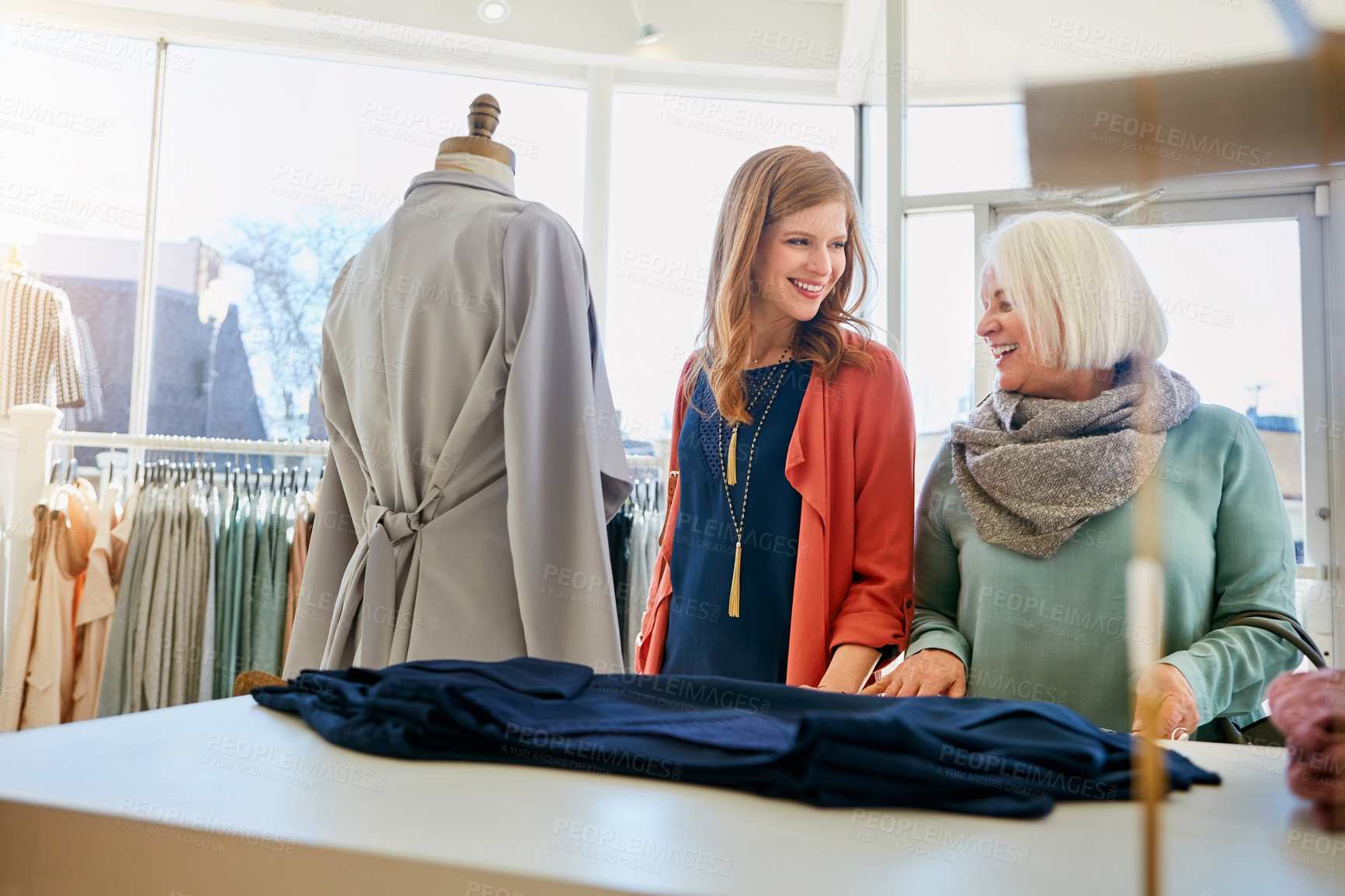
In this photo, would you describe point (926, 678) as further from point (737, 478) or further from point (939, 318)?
point (939, 318)

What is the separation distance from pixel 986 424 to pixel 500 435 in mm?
687

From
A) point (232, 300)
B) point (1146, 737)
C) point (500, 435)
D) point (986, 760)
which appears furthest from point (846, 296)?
point (232, 300)

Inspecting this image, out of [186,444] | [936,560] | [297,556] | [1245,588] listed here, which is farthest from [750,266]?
[186,444]

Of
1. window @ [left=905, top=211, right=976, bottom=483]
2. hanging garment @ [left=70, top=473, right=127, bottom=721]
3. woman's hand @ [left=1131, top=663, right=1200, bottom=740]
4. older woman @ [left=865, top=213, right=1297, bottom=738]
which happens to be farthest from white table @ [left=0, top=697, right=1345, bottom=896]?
window @ [left=905, top=211, right=976, bottom=483]

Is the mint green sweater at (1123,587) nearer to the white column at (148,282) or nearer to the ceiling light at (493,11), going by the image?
the ceiling light at (493,11)

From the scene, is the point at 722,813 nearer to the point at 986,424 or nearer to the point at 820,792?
the point at 820,792

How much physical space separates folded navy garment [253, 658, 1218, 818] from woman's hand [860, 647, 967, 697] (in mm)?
445

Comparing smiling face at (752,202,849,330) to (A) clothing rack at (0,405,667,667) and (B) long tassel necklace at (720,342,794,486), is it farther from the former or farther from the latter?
(A) clothing rack at (0,405,667,667)

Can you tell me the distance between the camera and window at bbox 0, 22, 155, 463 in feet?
10.6

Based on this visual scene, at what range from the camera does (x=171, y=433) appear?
3.27 metres

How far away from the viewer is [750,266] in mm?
1418

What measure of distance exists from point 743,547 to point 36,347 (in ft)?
8.02

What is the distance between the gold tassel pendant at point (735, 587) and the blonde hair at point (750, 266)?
195 mm

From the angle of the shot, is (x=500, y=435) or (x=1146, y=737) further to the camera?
(x=500, y=435)
